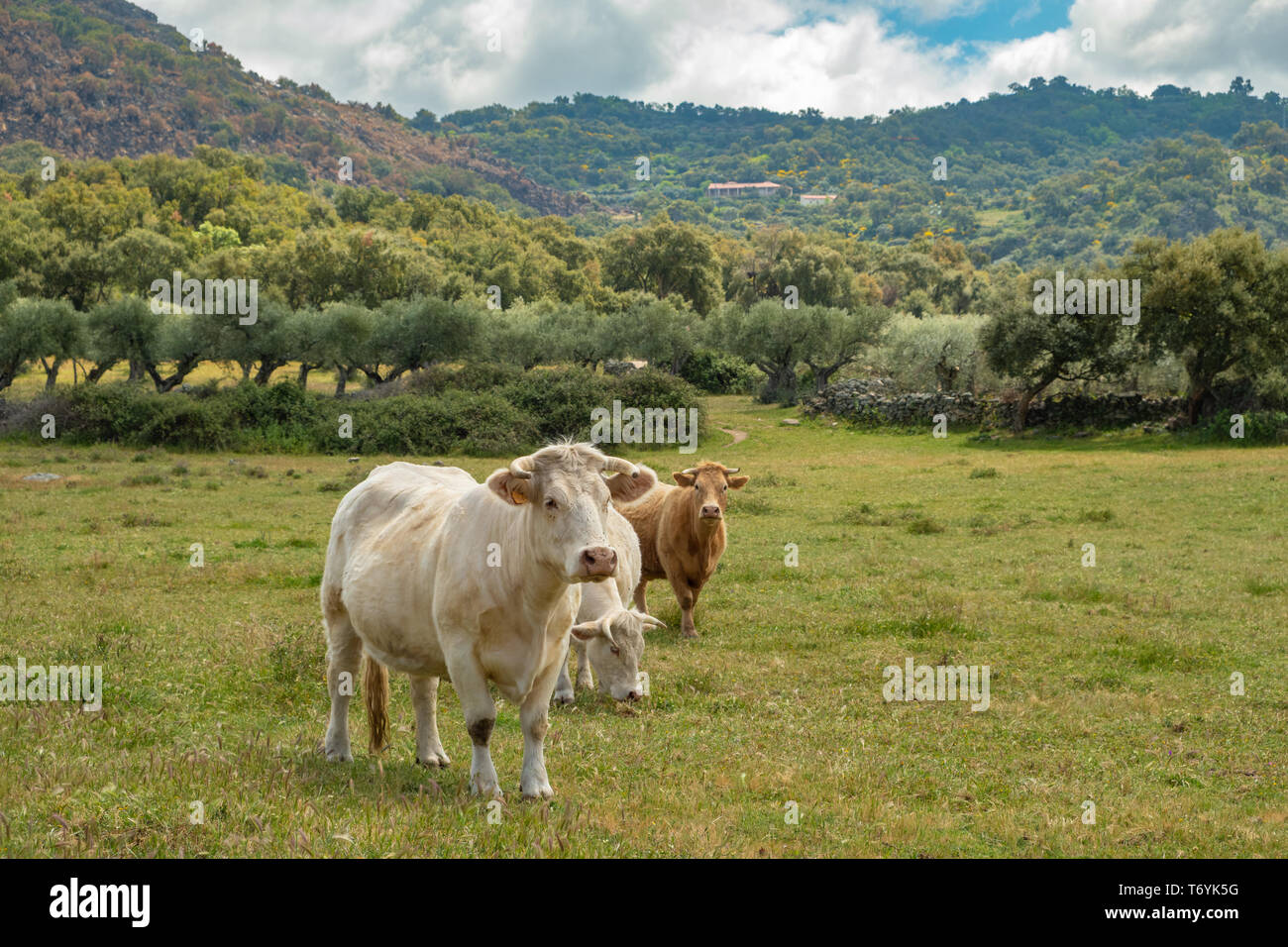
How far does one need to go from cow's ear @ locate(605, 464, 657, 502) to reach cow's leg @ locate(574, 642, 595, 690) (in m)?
2.93

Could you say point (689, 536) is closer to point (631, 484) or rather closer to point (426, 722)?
point (631, 484)

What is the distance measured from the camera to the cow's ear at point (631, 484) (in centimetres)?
694

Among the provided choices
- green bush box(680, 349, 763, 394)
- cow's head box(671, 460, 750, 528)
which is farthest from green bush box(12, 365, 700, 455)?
cow's head box(671, 460, 750, 528)

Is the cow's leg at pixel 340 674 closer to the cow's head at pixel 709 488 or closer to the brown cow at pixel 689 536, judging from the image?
the brown cow at pixel 689 536

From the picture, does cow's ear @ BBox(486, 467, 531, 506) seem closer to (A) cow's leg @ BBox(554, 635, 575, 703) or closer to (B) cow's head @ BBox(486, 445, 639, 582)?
(B) cow's head @ BBox(486, 445, 639, 582)

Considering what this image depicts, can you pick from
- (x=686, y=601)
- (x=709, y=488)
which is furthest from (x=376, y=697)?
(x=709, y=488)

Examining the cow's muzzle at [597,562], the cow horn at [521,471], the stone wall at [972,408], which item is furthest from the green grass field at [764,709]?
the stone wall at [972,408]

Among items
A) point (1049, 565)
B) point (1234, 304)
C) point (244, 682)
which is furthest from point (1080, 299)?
point (244, 682)

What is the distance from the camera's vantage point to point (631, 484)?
24.5 ft

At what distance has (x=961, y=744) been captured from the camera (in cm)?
892

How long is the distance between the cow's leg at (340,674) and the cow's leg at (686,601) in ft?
20.8

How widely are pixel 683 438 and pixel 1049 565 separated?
26074 mm
